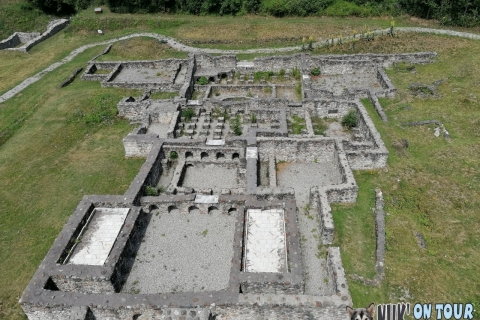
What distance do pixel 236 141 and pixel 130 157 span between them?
707 centimetres

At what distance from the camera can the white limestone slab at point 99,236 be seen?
16.0m

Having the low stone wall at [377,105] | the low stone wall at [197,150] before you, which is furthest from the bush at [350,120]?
the low stone wall at [197,150]

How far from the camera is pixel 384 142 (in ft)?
79.4

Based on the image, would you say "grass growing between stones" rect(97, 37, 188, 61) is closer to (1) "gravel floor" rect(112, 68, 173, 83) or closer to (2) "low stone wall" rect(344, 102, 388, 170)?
(1) "gravel floor" rect(112, 68, 173, 83)

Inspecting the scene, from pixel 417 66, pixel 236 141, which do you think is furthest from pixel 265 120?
pixel 417 66

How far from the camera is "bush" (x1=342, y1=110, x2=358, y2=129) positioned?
26500mm

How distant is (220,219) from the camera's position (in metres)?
19.4

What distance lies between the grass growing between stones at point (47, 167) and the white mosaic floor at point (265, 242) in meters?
8.57

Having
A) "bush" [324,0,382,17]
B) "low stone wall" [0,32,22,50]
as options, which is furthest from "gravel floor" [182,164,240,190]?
"low stone wall" [0,32,22,50]

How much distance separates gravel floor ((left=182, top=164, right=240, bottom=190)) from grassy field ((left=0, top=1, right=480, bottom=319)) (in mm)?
3625

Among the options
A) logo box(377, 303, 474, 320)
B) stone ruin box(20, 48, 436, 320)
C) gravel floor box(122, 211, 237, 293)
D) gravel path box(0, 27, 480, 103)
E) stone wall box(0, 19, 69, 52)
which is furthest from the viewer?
stone wall box(0, 19, 69, 52)

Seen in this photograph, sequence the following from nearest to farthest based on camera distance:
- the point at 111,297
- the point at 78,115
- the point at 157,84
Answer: the point at 111,297 → the point at 78,115 → the point at 157,84

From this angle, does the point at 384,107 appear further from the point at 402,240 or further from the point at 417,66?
the point at 402,240

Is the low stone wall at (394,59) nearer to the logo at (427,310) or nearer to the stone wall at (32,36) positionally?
the logo at (427,310)
